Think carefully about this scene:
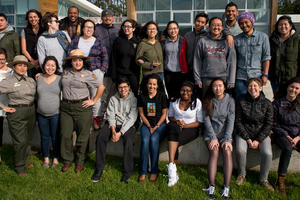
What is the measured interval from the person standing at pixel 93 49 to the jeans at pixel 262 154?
2.55 meters

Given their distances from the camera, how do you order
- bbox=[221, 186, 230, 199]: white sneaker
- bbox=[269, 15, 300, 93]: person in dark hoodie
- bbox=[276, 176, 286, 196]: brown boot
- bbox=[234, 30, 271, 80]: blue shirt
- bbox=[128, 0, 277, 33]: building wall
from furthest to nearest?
1. bbox=[128, 0, 277, 33]: building wall
2. bbox=[269, 15, 300, 93]: person in dark hoodie
3. bbox=[234, 30, 271, 80]: blue shirt
4. bbox=[276, 176, 286, 196]: brown boot
5. bbox=[221, 186, 230, 199]: white sneaker

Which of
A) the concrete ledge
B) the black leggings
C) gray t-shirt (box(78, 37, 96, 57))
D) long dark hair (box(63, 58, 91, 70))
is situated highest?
gray t-shirt (box(78, 37, 96, 57))

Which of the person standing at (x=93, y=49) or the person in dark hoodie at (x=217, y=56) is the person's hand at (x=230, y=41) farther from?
the person standing at (x=93, y=49)

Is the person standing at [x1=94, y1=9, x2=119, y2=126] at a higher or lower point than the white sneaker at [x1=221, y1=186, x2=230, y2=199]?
higher

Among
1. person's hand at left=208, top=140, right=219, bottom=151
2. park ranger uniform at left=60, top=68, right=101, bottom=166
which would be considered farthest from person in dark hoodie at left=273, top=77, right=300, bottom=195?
park ranger uniform at left=60, top=68, right=101, bottom=166

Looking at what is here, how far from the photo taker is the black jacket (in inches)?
149

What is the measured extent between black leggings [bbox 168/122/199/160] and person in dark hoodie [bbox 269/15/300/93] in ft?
6.02

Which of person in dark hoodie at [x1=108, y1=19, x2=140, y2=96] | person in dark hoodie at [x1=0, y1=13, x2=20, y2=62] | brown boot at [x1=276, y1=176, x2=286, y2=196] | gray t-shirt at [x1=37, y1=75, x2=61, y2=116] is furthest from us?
person in dark hoodie at [x1=0, y1=13, x2=20, y2=62]

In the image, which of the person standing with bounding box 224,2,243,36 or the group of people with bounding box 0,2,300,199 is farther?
the person standing with bounding box 224,2,243,36

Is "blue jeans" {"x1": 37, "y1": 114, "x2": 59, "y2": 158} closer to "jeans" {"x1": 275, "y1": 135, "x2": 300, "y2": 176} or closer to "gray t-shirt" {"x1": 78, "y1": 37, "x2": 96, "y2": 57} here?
"gray t-shirt" {"x1": 78, "y1": 37, "x2": 96, "y2": 57}

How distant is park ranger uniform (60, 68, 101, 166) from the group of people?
0.05ft

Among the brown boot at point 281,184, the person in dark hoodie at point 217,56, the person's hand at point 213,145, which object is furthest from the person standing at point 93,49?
the brown boot at point 281,184

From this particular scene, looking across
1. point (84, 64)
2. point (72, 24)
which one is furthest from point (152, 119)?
point (72, 24)

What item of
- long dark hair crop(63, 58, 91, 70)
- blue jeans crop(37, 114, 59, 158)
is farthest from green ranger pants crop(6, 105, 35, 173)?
long dark hair crop(63, 58, 91, 70)
